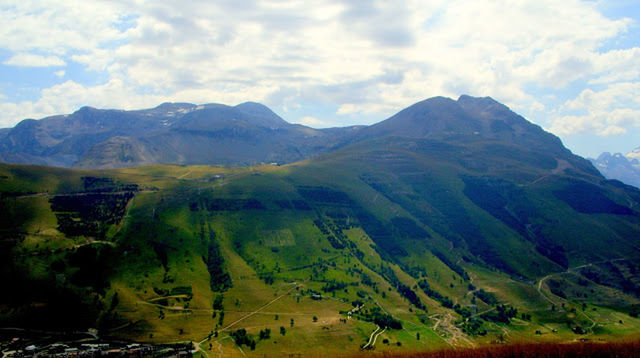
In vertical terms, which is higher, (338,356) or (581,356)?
(581,356)

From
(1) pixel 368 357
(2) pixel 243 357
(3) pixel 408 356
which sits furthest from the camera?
(2) pixel 243 357

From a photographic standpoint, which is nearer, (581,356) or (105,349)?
(581,356)

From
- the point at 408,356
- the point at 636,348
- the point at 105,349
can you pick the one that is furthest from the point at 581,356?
the point at 105,349

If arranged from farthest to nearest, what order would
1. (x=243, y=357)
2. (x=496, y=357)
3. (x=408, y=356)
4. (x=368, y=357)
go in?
1. (x=243, y=357)
2. (x=368, y=357)
3. (x=408, y=356)
4. (x=496, y=357)

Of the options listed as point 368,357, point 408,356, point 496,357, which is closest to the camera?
point 496,357

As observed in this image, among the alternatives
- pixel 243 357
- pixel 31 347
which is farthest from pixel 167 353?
pixel 31 347

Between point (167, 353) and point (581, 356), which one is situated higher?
point (581, 356)

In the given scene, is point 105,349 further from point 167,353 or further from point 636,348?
point 636,348

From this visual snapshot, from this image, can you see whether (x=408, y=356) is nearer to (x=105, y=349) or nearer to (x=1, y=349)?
(x=105, y=349)

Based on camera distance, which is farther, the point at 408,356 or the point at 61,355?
the point at 61,355
